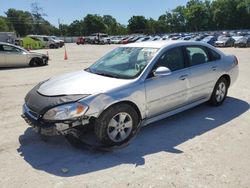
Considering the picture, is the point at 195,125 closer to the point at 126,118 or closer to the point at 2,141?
the point at 126,118

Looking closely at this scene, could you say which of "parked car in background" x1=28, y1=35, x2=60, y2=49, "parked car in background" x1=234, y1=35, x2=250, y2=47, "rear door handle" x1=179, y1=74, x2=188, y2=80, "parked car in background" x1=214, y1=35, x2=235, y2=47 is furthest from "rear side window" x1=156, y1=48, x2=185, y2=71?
"parked car in background" x1=28, y1=35, x2=60, y2=49

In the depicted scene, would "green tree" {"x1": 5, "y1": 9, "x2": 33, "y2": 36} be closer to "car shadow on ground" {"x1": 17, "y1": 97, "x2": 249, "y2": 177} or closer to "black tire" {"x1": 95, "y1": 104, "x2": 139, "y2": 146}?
"car shadow on ground" {"x1": 17, "y1": 97, "x2": 249, "y2": 177}

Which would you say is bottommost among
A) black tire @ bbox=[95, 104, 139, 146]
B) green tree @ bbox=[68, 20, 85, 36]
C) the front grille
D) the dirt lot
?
the dirt lot

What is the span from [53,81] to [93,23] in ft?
373

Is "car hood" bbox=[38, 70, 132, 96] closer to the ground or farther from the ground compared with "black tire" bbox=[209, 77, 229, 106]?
farther from the ground

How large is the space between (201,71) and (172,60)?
824mm

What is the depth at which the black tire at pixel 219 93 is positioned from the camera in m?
6.45

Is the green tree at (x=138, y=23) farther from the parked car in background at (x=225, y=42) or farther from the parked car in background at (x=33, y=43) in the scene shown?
the parked car in background at (x=225, y=42)

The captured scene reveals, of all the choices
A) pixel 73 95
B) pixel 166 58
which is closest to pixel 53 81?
pixel 73 95

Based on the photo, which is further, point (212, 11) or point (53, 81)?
point (212, 11)

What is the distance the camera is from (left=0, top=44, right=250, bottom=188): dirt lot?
3.61m

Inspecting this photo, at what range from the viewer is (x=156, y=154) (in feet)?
14.1

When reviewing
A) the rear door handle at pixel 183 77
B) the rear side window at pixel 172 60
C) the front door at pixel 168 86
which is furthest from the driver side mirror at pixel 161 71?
the rear door handle at pixel 183 77

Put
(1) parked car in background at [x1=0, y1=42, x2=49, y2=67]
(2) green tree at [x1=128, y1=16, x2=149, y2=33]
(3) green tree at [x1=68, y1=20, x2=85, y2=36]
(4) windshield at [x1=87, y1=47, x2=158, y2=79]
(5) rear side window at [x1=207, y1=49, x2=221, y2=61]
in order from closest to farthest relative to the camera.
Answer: (4) windshield at [x1=87, y1=47, x2=158, y2=79] < (5) rear side window at [x1=207, y1=49, x2=221, y2=61] < (1) parked car in background at [x1=0, y1=42, x2=49, y2=67] < (3) green tree at [x1=68, y1=20, x2=85, y2=36] < (2) green tree at [x1=128, y1=16, x2=149, y2=33]
